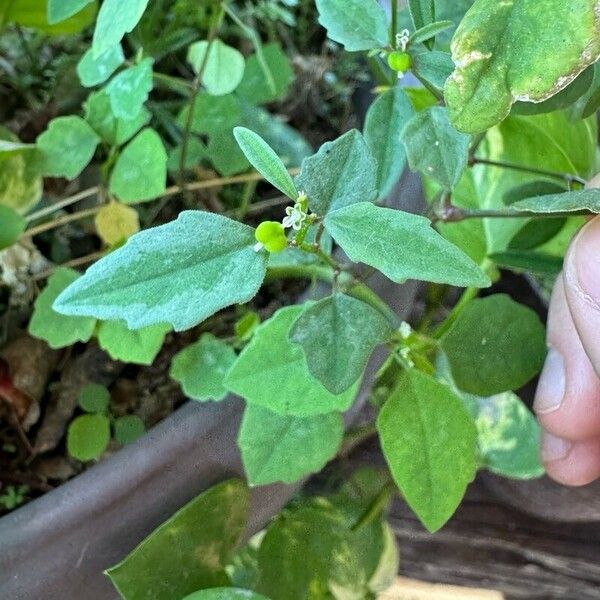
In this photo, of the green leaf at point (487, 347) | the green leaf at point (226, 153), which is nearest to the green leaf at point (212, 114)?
the green leaf at point (226, 153)

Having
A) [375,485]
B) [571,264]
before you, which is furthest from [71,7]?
[375,485]

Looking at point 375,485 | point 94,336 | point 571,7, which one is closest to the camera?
point 571,7

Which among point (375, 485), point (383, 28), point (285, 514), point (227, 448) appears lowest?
point (375, 485)

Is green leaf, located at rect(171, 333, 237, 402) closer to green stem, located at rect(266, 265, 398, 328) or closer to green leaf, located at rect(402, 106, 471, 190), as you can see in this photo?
green stem, located at rect(266, 265, 398, 328)

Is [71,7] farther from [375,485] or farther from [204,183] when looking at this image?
[375,485]

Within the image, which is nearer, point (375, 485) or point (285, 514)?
point (285, 514)

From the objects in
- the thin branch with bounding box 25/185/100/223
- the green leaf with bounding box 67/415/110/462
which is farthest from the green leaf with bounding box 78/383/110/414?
the thin branch with bounding box 25/185/100/223

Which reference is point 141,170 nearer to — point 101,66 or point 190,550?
point 101,66
